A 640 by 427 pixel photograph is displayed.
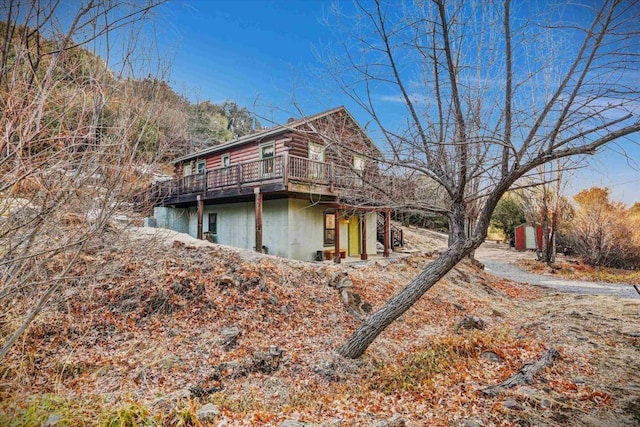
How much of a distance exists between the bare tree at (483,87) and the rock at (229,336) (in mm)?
1771

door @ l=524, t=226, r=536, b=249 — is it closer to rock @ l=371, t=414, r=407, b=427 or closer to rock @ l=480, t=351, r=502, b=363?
rock @ l=480, t=351, r=502, b=363

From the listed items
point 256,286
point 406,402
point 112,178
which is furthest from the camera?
point 256,286

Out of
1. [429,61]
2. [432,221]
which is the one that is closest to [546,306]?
[429,61]

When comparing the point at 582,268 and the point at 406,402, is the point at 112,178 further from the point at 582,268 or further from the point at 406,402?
the point at 582,268

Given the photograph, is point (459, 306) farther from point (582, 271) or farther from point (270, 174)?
point (582, 271)

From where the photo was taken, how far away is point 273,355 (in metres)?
4.60

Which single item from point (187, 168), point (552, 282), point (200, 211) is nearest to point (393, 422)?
point (552, 282)

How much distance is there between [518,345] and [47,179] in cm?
620

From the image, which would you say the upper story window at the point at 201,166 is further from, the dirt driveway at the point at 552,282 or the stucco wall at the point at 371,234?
the dirt driveway at the point at 552,282

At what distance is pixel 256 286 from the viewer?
6.65 metres

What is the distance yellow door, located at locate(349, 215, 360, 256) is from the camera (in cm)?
1463

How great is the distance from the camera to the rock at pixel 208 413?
3.03 metres

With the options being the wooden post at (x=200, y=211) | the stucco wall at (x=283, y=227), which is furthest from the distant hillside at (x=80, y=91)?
the wooden post at (x=200, y=211)

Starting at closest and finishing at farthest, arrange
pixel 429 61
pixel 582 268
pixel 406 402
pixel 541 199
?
pixel 406 402 < pixel 429 61 < pixel 582 268 < pixel 541 199
